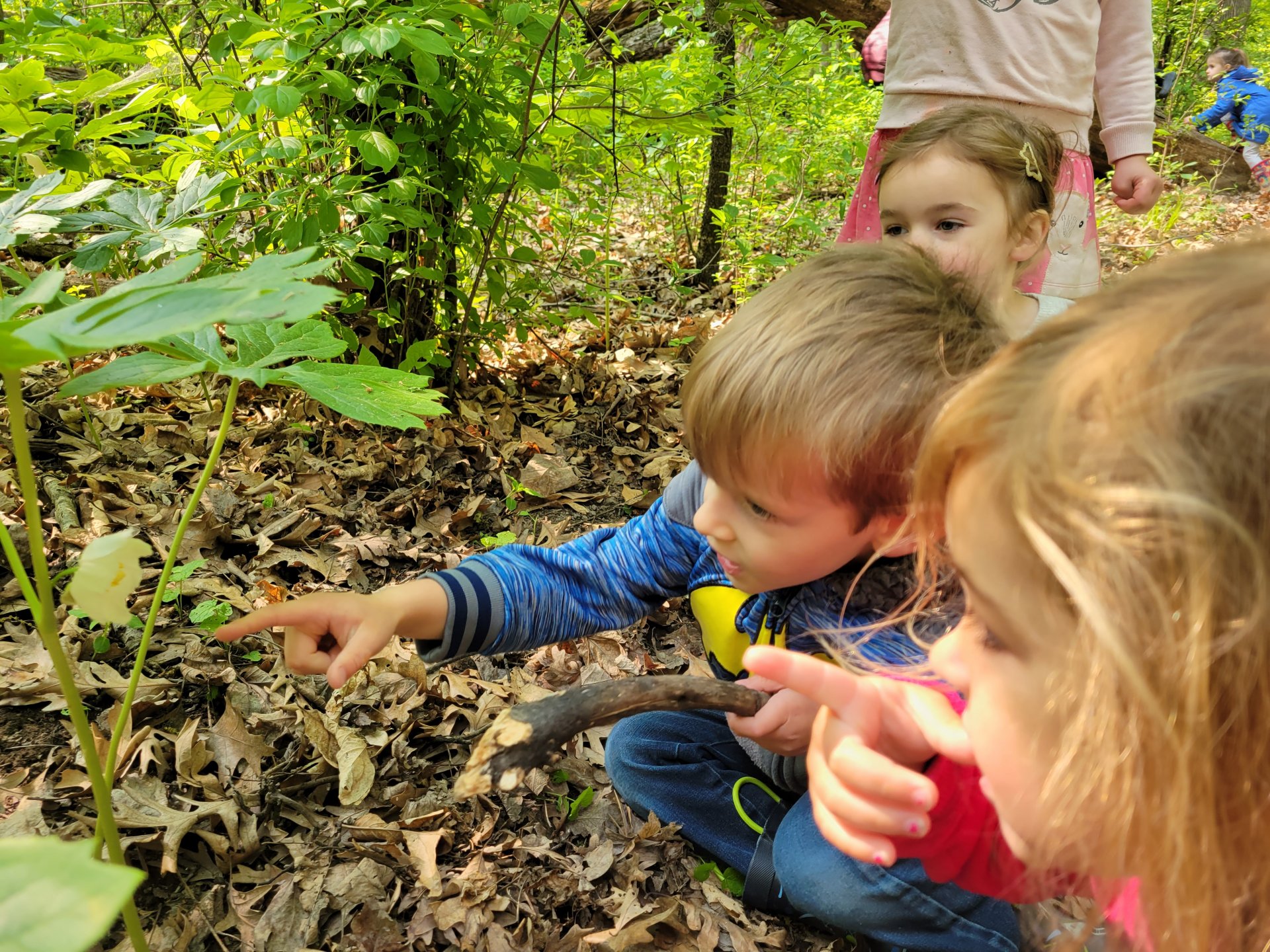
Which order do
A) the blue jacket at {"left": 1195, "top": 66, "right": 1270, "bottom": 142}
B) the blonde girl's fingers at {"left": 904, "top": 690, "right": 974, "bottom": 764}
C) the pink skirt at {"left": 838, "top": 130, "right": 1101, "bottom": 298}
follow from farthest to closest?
1. the blue jacket at {"left": 1195, "top": 66, "right": 1270, "bottom": 142}
2. the pink skirt at {"left": 838, "top": 130, "right": 1101, "bottom": 298}
3. the blonde girl's fingers at {"left": 904, "top": 690, "right": 974, "bottom": 764}

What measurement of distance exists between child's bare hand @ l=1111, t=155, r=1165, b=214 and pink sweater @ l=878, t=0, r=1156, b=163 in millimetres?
50

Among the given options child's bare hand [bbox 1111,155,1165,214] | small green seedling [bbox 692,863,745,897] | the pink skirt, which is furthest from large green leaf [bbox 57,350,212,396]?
child's bare hand [bbox 1111,155,1165,214]

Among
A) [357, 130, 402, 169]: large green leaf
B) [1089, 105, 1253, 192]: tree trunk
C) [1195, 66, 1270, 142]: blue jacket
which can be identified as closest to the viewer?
[357, 130, 402, 169]: large green leaf

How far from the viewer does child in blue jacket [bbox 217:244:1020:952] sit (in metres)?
1.29

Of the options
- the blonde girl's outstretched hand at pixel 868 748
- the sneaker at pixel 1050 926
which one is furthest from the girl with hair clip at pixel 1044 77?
the blonde girl's outstretched hand at pixel 868 748

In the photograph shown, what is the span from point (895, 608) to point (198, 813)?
131 centimetres

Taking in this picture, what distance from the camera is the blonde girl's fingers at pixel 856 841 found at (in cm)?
92

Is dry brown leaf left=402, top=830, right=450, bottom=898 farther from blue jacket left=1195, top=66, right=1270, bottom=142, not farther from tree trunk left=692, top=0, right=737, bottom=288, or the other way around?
blue jacket left=1195, top=66, right=1270, bottom=142

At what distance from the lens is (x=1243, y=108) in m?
9.01

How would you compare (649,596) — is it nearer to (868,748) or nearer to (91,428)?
(868,748)

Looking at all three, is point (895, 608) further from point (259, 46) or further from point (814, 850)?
point (259, 46)

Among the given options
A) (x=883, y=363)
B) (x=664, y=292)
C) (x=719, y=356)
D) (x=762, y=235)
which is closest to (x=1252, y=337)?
(x=883, y=363)

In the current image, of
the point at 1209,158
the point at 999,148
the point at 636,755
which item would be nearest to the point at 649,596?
the point at 636,755

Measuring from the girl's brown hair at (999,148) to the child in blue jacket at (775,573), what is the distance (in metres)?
0.93
